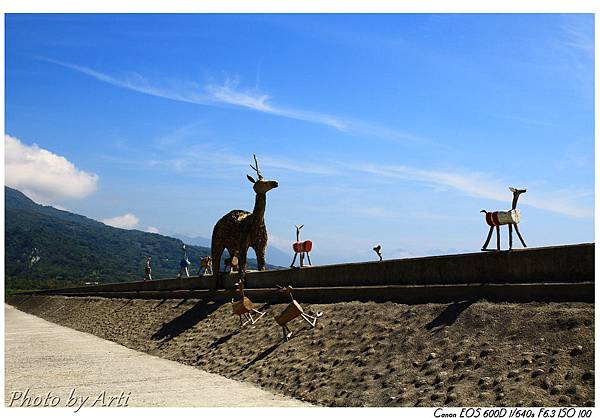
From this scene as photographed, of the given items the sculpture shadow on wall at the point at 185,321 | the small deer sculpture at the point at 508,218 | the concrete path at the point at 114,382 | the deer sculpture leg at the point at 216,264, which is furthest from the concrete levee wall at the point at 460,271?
the concrete path at the point at 114,382

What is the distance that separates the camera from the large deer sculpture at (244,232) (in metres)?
26.3

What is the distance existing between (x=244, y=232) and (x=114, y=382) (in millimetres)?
11578

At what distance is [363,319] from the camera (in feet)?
55.9

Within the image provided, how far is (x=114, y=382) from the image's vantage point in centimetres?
1662

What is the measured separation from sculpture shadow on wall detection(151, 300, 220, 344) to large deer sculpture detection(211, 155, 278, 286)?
57.1 inches

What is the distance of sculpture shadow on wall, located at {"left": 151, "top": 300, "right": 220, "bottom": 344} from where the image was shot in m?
25.0

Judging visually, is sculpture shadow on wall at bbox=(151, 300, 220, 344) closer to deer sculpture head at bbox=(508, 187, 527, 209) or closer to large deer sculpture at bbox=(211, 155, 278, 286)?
large deer sculpture at bbox=(211, 155, 278, 286)

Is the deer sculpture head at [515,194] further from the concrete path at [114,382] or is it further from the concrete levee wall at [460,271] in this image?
the concrete path at [114,382]

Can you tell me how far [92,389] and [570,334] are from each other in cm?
1044

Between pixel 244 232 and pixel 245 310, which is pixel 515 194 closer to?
pixel 245 310

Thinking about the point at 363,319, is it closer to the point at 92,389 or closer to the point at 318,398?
the point at 318,398

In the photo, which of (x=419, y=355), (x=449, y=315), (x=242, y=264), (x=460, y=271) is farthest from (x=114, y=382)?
(x=242, y=264)

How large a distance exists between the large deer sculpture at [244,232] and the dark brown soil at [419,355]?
5562 mm

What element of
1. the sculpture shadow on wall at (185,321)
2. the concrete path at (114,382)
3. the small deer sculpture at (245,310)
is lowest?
the concrete path at (114,382)
